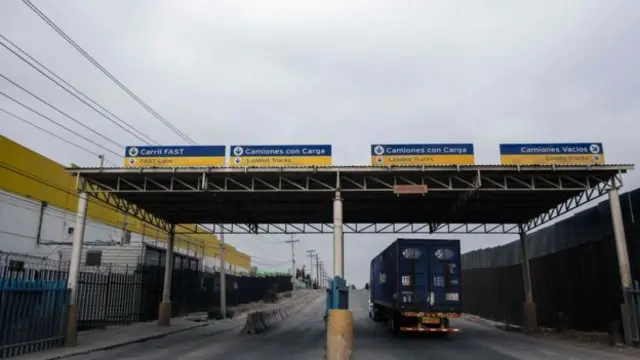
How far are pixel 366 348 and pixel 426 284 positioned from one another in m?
4.09

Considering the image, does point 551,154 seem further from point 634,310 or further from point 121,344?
point 121,344

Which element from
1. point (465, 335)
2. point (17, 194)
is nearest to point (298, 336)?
point (465, 335)

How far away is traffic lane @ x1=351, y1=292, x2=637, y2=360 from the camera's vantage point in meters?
15.4

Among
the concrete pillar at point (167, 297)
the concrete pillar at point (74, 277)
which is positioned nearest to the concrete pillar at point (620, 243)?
the concrete pillar at point (74, 277)

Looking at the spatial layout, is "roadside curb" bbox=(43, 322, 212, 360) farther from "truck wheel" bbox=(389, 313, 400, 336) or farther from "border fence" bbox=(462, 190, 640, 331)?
"border fence" bbox=(462, 190, 640, 331)

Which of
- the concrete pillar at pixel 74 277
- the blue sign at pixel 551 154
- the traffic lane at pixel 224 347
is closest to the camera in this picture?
the traffic lane at pixel 224 347

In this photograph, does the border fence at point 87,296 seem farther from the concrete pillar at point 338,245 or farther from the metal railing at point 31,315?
the concrete pillar at point 338,245

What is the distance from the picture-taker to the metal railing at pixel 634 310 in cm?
1694

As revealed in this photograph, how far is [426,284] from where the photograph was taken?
20.2 metres

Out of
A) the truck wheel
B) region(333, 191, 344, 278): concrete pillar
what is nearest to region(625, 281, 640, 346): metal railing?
the truck wheel

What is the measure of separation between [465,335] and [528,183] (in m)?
7.31

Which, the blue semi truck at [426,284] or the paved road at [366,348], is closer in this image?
the paved road at [366,348]

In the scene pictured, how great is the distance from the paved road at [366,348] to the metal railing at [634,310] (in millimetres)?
1391

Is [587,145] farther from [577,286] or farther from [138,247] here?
[138,247]
